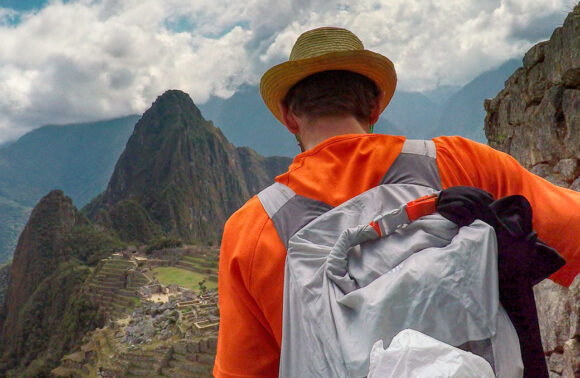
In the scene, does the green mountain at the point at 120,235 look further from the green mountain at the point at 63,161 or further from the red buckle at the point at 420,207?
the green mountain at the point at 63,161

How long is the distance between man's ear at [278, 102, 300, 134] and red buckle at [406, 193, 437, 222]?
24.5 inches

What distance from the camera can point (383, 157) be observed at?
113 cm

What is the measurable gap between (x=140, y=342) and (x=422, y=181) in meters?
25.6

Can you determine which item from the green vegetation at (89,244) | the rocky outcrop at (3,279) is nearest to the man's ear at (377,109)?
the green vegetation at (89,244)

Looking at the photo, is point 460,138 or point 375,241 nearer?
point 375,241

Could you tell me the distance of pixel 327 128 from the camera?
132 centimetres

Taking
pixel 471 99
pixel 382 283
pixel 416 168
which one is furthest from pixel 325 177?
pixel 471 99

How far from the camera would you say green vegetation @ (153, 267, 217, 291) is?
3566 cm

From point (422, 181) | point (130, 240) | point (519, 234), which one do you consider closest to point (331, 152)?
point (422, 181)

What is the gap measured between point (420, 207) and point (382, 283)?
0.21 metres

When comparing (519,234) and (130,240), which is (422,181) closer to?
(519,234)

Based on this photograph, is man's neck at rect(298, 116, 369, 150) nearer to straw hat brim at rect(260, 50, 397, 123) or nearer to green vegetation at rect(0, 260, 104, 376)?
straw hat brim at rect(260, 50, 397, 123)

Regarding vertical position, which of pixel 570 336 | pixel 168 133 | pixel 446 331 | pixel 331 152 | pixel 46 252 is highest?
pixel 168 133

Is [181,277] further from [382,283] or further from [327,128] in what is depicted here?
[382,283]
